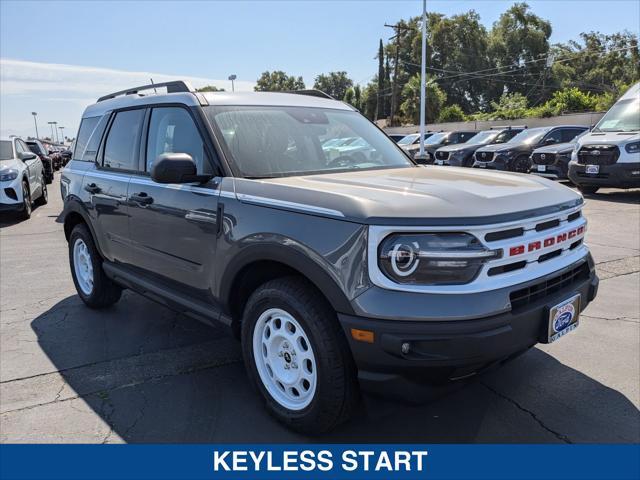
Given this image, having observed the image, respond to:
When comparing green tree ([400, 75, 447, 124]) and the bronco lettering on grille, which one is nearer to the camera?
the bronco lettering on grille

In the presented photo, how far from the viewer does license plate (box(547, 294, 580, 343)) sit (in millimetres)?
2689

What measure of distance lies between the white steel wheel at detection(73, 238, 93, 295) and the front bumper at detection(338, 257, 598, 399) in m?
3.44

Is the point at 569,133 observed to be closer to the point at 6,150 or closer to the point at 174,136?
the point at 6,150

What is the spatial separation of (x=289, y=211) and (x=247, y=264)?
42 centimetres

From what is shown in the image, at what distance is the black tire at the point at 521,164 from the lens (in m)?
15.8

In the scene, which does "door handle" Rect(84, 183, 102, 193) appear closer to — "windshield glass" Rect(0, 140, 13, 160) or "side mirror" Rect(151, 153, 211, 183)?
"side mirror" Rect(151, 153, 211, 183)

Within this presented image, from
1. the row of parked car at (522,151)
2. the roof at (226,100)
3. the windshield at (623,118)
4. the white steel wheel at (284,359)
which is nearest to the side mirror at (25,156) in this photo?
the roof at (226,100)

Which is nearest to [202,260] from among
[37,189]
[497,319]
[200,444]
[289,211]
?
[289,211]

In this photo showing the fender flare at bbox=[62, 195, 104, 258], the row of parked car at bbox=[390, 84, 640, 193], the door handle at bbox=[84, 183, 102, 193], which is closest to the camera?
the door handle at bbox=[84, 183, 102, 193]

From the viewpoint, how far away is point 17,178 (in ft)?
34.8

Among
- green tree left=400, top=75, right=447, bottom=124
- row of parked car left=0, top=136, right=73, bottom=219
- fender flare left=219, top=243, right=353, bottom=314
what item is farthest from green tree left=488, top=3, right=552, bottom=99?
Answer: fender flare left=219, top=243, right=353, bottom=314

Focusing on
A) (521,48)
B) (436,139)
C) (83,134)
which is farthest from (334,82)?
(83,134)

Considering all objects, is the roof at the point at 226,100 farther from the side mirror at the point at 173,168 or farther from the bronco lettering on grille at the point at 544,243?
the bronco lettering on grille at the point at 544,243

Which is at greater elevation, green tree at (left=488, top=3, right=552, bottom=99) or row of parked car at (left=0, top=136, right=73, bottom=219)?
green tree at (left=488, top=3, right=552, bottom=99)
